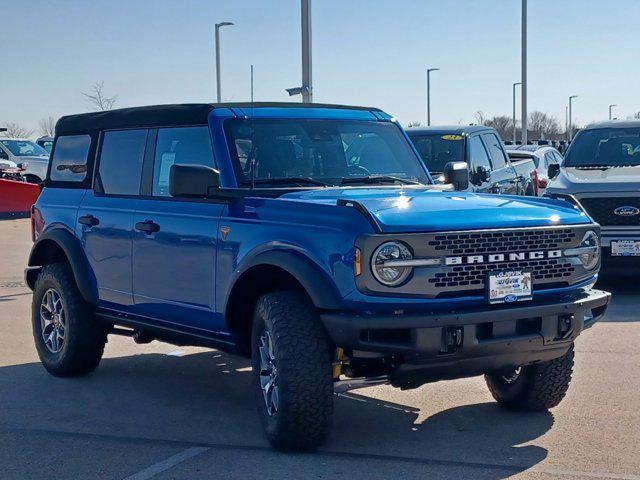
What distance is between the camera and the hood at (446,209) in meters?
5.24

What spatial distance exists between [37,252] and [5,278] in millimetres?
6151

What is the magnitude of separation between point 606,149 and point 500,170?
5.76 feet

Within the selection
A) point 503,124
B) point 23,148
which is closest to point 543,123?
point 503,124

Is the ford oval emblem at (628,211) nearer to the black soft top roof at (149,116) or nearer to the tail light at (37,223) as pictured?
the black soft top roof at (149,116)

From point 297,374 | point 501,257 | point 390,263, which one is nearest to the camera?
point 390,263

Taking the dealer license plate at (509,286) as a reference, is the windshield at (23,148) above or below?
above

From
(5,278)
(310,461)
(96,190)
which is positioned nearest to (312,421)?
(310,461)

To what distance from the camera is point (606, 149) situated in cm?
1269

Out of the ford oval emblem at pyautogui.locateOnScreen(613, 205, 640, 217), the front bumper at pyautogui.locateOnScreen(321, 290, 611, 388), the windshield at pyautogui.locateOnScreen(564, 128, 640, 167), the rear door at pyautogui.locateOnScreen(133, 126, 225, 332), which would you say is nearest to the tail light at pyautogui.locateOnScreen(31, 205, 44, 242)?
the rear door at pyautogui.locateOnScreen(133, 126, 225, 332)

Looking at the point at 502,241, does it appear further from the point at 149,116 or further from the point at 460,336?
the point at 149,116

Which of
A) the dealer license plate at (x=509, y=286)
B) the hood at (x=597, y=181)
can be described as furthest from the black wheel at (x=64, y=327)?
A: the hood at (x=597, y=181)

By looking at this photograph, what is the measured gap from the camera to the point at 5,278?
45.3 feet

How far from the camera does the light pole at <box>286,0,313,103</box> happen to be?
14.5 metres

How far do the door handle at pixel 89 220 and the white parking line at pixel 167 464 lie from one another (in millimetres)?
2243
